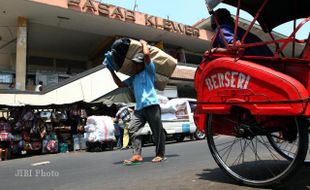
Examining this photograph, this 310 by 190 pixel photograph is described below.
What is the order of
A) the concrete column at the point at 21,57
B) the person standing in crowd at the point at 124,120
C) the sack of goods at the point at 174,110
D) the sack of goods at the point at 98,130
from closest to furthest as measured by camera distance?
the sack of goods at the point at 98,130
the person standing in crowd at the point at 124,120
the sack of goods at the point at 174,110
the concrete column at the point at 21,57

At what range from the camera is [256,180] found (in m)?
4.02

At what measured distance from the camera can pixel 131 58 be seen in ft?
20.7

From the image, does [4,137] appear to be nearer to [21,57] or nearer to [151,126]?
[151,126]

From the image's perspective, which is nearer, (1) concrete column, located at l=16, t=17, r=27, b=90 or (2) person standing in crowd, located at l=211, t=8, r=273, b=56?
(2) person standing in crowd, located at l=211, t=8, r=273, b=56

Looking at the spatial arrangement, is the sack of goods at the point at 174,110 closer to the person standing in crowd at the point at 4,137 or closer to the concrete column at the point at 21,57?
the person standing in crowd at the point at 4,137

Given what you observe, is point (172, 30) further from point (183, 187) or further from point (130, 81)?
point (183, 187)

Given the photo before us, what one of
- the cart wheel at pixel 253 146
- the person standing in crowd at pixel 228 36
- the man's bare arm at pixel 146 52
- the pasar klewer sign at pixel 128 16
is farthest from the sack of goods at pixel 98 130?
the pasar klewer sign at pixel 128 16

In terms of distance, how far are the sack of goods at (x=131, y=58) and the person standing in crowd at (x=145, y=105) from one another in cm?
9

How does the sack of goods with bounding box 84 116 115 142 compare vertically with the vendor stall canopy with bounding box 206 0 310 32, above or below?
below

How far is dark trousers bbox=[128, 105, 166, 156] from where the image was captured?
6363 millimetres

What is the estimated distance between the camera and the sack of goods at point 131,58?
20.6 feet

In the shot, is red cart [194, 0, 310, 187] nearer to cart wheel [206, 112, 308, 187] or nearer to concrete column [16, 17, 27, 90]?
cart wheel [206, 112, 308, 187]

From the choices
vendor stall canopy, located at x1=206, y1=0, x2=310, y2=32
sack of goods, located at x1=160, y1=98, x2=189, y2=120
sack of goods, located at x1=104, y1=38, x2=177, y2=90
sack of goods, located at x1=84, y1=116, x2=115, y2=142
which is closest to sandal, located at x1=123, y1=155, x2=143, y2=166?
Result: sack of goods, located at x1=104, y1=38, x2=177, y2=90

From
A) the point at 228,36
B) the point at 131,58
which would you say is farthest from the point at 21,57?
the point at 228,36
